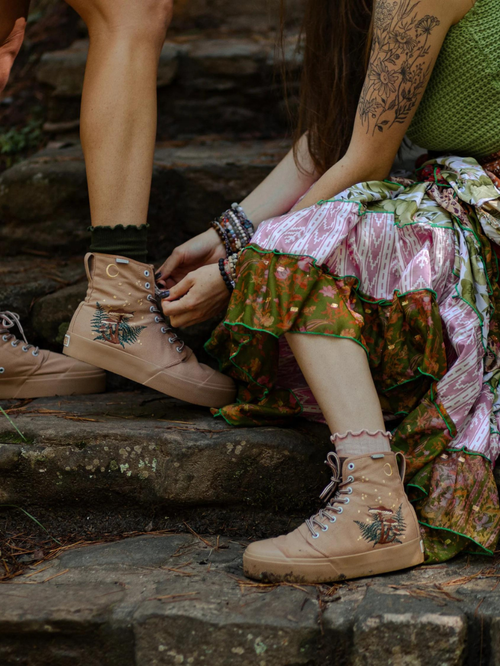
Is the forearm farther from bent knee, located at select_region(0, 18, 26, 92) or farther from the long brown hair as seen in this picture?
bent knee, located at select_region(0, 18, 26, 92)

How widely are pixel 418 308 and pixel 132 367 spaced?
66cm

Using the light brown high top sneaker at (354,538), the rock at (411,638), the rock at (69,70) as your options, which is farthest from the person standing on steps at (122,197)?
the rock at (69,70)

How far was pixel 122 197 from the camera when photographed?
5.02 feet

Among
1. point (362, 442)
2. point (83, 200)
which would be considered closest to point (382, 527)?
point (362, 442)

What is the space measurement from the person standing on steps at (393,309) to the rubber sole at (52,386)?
1.31 ft

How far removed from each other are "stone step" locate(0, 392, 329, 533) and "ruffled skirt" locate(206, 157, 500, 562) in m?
0.21

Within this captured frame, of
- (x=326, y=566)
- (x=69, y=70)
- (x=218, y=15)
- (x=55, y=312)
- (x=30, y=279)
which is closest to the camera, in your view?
(x=326, y=566)

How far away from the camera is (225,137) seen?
2547mm

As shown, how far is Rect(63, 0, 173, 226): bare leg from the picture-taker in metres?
A: 1.50

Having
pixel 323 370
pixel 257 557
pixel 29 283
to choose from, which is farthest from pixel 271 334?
pixel 29 283

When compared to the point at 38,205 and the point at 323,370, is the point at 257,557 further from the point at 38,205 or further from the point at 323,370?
the point at 38,205

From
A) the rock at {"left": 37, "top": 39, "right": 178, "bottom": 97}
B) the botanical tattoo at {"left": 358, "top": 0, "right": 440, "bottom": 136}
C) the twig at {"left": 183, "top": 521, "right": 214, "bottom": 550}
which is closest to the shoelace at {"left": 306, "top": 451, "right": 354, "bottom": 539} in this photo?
the twig at {"left": 183, "top": 521, "right": 214, "bottom": 550}

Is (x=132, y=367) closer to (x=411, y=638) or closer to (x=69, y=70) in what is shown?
(x=411, y=638)

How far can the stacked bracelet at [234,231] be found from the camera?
5.46ft
